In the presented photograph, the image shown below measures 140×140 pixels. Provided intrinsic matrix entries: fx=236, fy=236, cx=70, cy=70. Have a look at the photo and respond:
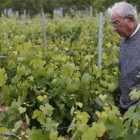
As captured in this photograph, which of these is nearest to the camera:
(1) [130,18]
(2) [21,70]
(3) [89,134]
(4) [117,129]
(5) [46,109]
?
(3) [89,134]

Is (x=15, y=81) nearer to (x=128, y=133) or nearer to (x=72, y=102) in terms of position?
(x=72, y=102)

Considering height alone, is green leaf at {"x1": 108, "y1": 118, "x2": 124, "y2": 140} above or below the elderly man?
below

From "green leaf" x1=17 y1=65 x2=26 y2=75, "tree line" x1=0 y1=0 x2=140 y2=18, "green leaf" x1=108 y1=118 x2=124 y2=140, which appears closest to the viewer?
"green leaf" x1=108 y1=118 x2=124 y2=140

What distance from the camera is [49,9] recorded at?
32.2 metres

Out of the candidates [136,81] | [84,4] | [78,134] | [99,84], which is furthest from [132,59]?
[84,4]

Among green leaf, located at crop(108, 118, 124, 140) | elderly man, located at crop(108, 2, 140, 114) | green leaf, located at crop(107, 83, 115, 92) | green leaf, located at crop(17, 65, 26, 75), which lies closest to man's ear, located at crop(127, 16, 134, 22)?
elderly man, located at crop(108, 2, 140, 114)

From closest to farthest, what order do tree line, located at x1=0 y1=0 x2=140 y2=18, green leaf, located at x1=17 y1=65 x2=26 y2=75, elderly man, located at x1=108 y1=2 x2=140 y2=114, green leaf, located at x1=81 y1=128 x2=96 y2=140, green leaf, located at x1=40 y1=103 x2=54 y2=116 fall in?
green leaf, located at x1=81 y1=128 x2=96 y2=140 → green leaf, located at x1=40 y1=103 x2=54 y2=116 → elderly man, located at x1=108 y1=2 x2=140 y2=114 → green leaf, located at x1=17 y1=65 x2=26 y2=75 → tree line, located at x1=0 y1=0 x2=140 y2=18

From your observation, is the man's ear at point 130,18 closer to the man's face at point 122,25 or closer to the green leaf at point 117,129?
the man's face at point 122,25

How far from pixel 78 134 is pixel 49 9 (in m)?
32.1

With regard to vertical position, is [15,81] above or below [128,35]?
below

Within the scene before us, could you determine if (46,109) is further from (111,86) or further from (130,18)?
(130,18)

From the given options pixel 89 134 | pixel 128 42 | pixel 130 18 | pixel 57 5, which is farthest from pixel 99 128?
pixel 57 5

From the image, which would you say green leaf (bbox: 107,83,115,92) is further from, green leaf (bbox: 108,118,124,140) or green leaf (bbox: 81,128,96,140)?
green leaf (bbox: 81,128,96,140)

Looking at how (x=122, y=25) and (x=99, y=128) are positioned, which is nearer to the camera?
(x=99, y=128)
